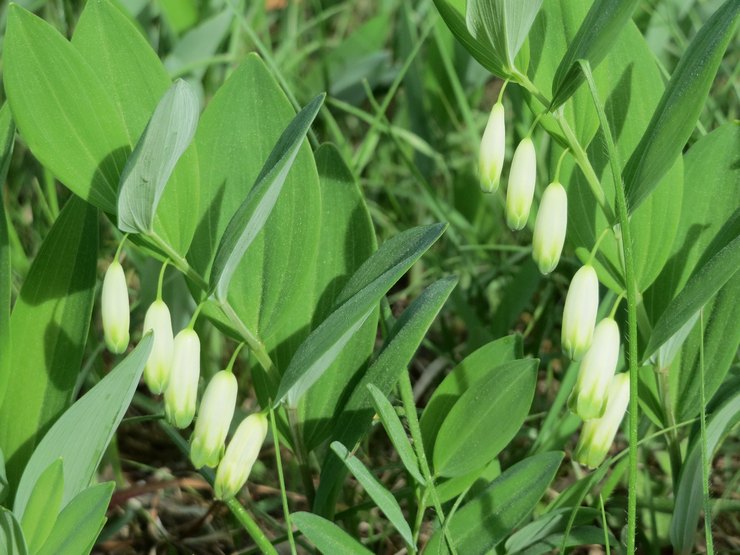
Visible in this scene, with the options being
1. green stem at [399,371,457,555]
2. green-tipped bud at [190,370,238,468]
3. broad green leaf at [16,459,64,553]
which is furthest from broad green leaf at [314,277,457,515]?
broad green leaf at [16,459,64,553]

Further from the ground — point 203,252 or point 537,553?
point 203,252

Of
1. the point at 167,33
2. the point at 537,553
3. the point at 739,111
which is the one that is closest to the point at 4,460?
the point at 537,553

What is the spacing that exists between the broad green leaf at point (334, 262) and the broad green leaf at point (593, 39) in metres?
0.22

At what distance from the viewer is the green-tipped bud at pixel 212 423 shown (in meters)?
A: 0.68

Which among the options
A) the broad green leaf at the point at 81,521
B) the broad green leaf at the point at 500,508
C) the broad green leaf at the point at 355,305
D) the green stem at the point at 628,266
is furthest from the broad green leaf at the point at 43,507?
the green stem at the point at 628,266

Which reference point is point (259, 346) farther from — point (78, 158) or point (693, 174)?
point (693, 174)

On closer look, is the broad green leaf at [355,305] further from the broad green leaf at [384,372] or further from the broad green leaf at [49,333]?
Answer: the broad green leaf at [49,333]

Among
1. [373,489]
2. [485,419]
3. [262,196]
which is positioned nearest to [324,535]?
[373,489]

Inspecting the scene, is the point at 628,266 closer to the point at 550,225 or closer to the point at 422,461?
the point at 550,225

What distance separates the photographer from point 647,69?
2.74 ft

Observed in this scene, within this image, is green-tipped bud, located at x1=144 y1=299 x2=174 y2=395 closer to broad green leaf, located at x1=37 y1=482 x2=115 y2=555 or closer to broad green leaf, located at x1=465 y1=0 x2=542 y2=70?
broad green leaf, located at x1=37 y1=482 x2=115 y2=555

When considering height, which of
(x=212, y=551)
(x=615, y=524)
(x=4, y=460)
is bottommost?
(x=212, y=551)

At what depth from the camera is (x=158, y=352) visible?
0.69 metres

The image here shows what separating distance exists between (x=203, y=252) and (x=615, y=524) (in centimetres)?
51
